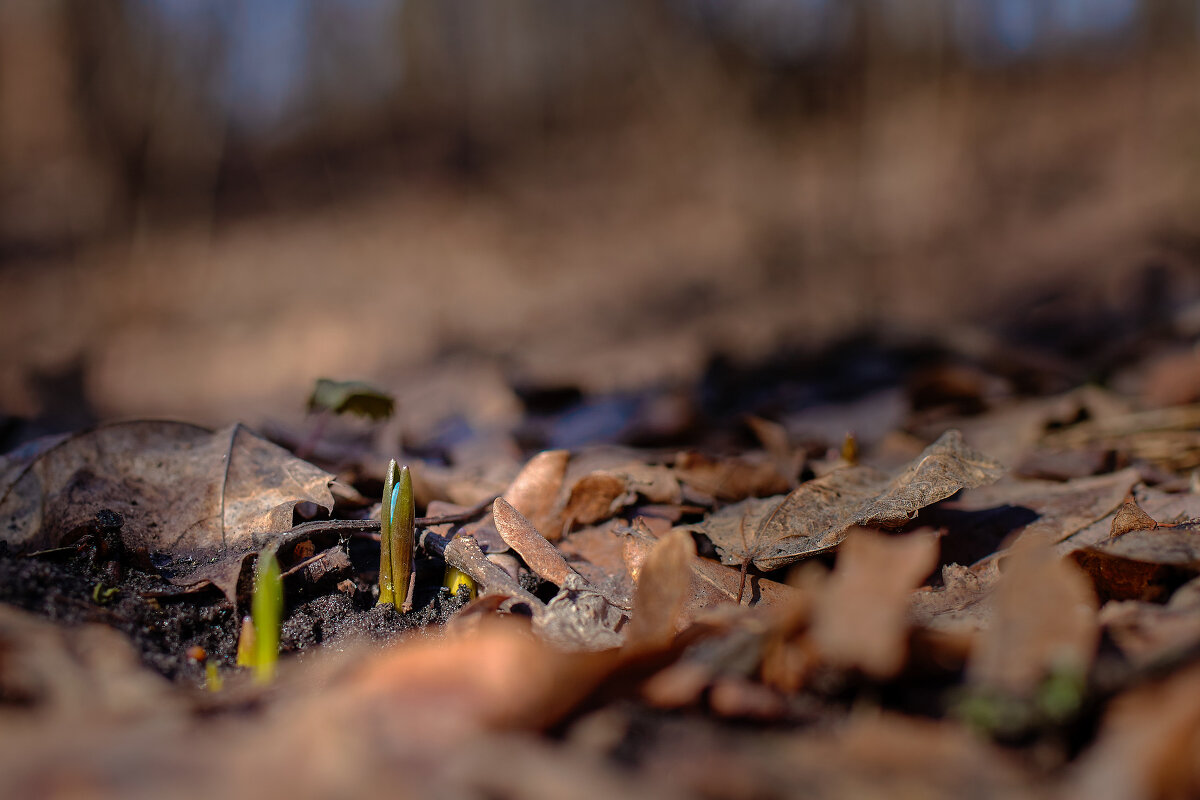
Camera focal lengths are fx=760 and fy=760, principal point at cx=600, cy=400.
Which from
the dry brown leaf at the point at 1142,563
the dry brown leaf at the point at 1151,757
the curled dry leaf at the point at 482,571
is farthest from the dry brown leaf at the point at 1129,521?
the curled dry leaf at the point at 482,571

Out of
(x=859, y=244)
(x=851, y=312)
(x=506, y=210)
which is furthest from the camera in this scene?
(x=506, y=210)

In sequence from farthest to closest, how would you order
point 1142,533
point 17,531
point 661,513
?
1. point 661,513
2. point 17,531
3. point 1142,533

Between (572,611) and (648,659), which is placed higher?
(648,659)

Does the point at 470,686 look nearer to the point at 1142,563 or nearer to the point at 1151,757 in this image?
the point at 1151,757

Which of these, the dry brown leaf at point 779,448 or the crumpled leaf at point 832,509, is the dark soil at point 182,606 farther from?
the dry brown leaf at point 779,448

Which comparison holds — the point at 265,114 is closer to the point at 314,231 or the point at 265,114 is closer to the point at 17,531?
the point at 314,231

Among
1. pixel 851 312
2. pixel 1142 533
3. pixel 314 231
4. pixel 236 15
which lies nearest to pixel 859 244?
pixel 851 312

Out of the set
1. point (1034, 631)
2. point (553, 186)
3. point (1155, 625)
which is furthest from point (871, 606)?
point (553, 186)
